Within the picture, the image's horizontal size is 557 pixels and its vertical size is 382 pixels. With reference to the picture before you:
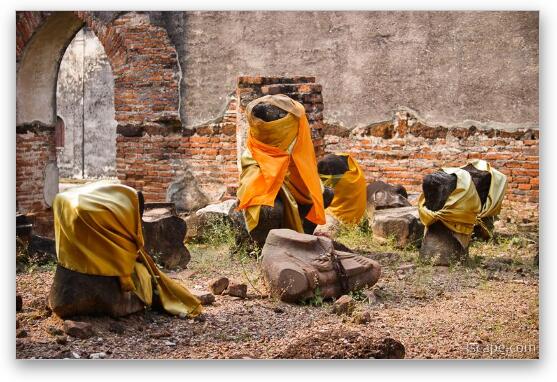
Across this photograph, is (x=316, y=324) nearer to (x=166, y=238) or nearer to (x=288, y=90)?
(x=166, y=238)

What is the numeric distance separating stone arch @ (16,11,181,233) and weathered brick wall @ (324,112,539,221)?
1.70m

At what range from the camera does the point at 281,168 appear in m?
6.95

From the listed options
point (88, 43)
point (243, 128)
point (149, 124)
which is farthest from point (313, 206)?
point (88, 43)

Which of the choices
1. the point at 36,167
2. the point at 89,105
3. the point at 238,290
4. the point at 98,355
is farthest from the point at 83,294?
the point at 89,105

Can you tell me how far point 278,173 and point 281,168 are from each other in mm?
44

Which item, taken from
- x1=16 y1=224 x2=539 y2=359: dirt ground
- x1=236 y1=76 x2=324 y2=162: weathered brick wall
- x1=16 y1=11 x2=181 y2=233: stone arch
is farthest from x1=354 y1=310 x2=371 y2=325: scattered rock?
x1=16 y1=11 x2=181 y2=233: stone arch

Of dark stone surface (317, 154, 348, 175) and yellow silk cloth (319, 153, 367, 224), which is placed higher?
dark stone surface (317, 154, 348, 175)

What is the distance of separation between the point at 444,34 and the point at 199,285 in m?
3.61

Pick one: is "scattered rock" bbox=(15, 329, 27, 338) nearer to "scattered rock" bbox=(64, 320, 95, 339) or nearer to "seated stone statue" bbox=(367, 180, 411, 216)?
"scattered rock" bbox=(64, 320, 95, 339)

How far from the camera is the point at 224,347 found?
5.27m

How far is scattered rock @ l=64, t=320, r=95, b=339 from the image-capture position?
511 centimetres

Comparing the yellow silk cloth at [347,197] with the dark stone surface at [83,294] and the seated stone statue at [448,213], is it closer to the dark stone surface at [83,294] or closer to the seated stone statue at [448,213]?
the seated stone statue at [448,213]

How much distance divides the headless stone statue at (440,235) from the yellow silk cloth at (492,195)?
0.44 metres

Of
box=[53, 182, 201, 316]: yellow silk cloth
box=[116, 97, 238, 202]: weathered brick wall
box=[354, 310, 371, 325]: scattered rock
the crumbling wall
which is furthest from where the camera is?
box=[116, 97, 238, 202]: weathered brick wall
